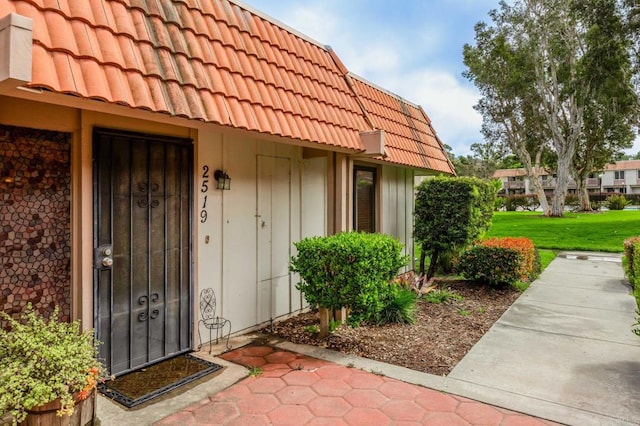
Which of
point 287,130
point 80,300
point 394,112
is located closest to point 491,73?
point 394,112

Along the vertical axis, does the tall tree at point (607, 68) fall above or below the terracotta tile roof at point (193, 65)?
above

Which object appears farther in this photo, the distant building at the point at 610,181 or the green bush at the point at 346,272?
the distant building at the point at 610,181

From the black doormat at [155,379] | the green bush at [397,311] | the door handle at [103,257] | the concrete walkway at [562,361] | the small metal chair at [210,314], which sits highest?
the door handle at [103,257]

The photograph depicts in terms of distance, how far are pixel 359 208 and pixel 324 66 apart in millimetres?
2964

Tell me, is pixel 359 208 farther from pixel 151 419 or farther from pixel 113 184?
pixel 151 419

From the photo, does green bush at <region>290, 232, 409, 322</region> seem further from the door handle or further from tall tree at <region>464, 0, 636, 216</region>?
tall tree at <region>464, 0, 636, 216</region>

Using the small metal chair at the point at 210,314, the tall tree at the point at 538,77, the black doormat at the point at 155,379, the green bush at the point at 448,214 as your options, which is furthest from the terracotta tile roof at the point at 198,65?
the tall tree at the point at 538,77

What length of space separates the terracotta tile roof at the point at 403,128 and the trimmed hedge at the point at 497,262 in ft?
6.68

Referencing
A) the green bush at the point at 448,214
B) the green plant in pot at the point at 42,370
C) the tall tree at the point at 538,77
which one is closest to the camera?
the green plant in pot at the point at 42,370

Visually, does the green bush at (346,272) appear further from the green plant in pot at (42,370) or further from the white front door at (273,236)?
the green plant in pot at (42,370)

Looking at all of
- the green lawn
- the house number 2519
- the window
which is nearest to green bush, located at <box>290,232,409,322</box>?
the house number 2519

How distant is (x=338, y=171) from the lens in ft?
17.7

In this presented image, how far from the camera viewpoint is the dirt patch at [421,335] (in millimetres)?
4414

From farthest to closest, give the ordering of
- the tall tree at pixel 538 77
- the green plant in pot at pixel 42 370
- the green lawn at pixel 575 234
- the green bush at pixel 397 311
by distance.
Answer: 1. the tall tree at pixel 538 77
2. the green lawn at pixel 575 234
3. the green bush at pixel 397 311
4. the green plant in pot at pixel 42 370
